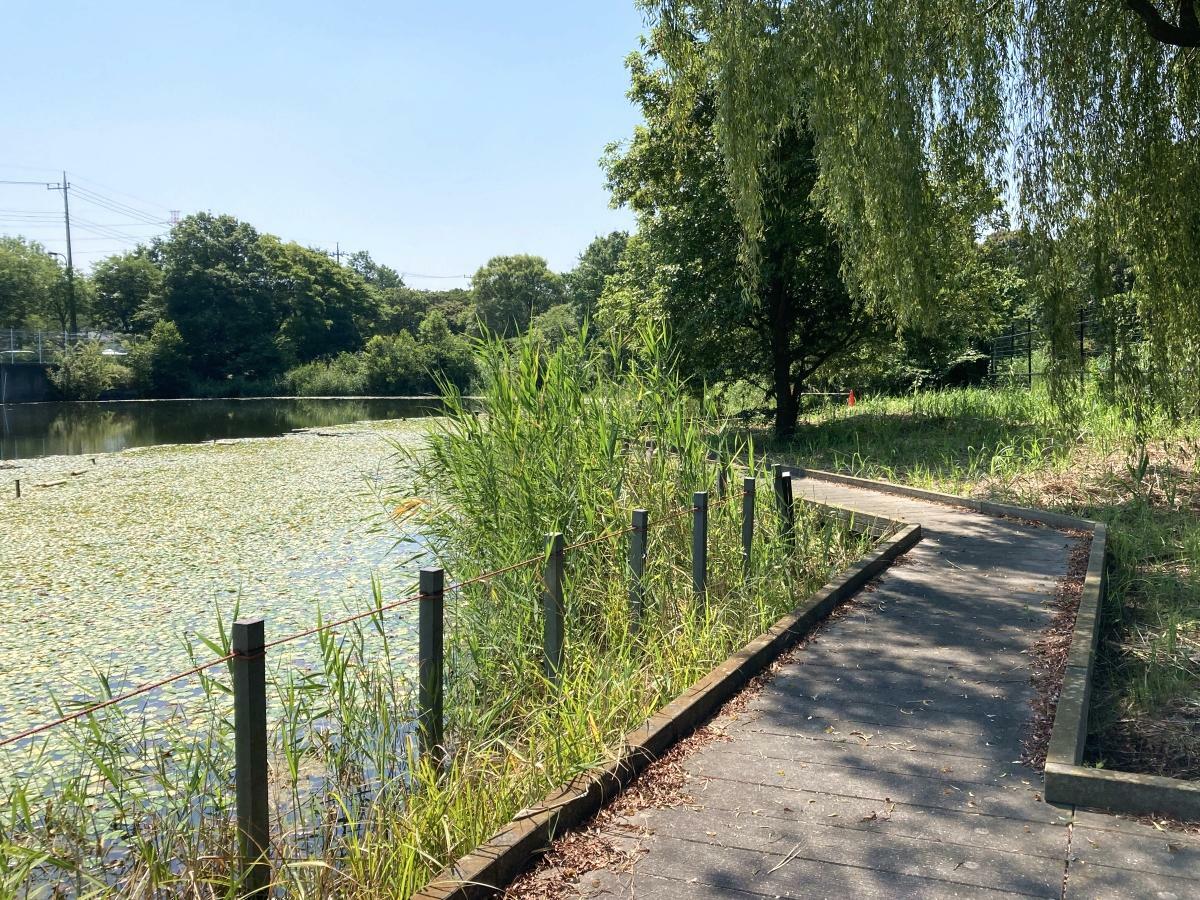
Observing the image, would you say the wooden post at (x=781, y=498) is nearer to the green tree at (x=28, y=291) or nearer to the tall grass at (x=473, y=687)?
the tall grass at (x=473, y=687)

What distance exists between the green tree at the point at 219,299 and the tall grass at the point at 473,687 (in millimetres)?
50268

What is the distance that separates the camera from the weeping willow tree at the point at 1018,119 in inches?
297

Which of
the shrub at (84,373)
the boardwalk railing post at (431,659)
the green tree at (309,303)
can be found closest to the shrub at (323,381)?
the green tree at (309,303)

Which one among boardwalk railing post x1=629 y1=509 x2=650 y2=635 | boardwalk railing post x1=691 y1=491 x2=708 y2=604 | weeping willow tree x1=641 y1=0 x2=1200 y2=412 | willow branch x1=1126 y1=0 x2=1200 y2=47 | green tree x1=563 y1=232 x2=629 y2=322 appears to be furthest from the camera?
green tree x1=563 y1=232 x2=629 y2=322

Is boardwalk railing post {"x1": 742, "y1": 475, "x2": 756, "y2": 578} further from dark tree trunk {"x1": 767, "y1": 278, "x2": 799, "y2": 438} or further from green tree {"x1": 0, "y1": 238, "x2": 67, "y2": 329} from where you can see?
green tree {"x1": 0, "y1": 238, "x2": 67, "y2": 329}

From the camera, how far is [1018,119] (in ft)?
25.6

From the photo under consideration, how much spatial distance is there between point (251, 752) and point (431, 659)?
2.92 ft

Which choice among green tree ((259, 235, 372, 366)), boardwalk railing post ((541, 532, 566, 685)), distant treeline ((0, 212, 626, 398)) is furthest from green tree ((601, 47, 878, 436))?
green tree ((259, 235, 372, 366))

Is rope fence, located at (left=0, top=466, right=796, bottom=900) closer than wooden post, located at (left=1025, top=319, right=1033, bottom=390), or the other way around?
rope fence, located at (left=0, top=466, right=796, bottom=900)

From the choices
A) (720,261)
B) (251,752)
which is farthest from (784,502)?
(720,261)

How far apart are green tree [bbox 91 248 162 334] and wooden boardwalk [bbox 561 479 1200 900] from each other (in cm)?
5760

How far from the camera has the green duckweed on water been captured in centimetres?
632

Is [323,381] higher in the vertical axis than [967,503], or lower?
higher

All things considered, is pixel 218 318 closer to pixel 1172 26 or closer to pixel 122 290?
pixel 122 290
